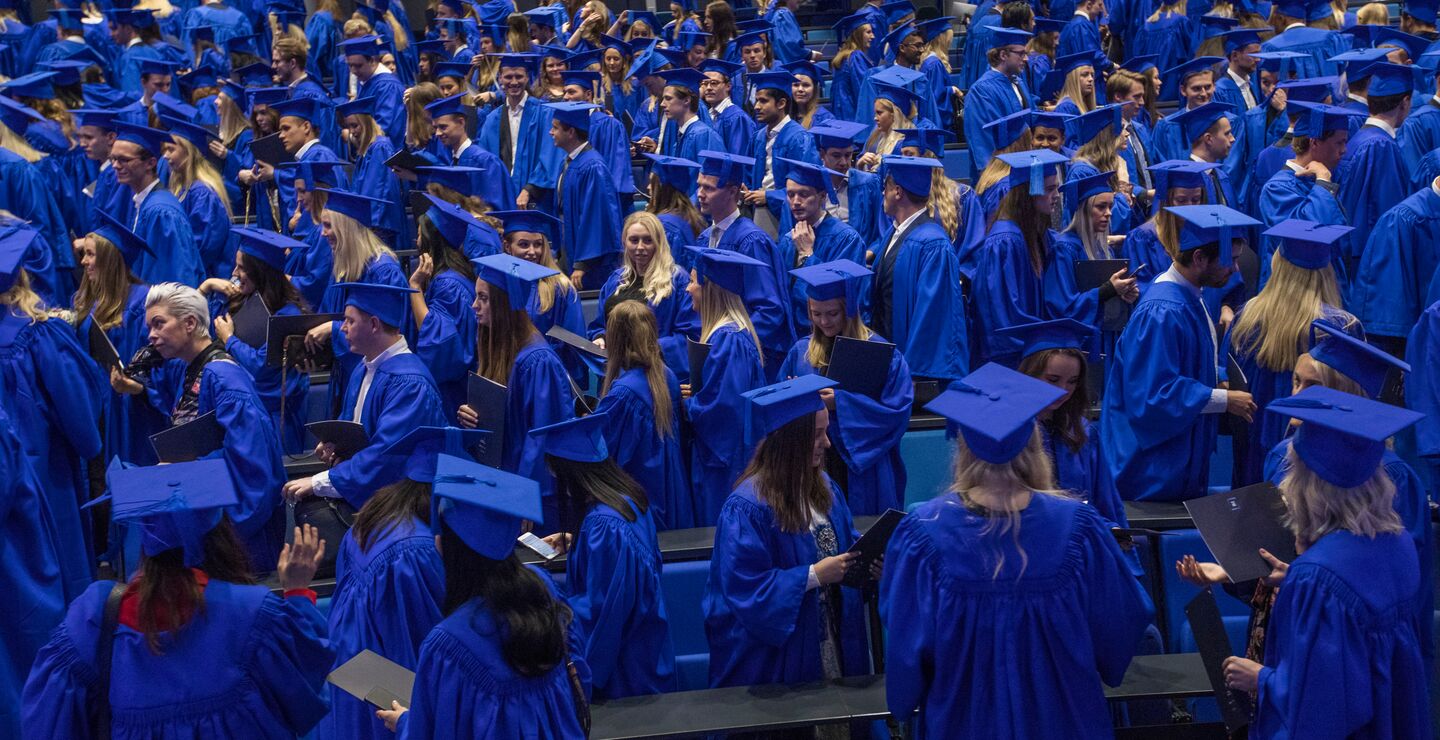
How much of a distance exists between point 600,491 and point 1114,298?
10.5 feet

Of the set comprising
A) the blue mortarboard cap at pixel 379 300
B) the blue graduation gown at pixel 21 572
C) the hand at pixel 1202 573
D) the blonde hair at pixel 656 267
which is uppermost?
the blue mortarboard cap at pixel 379 300

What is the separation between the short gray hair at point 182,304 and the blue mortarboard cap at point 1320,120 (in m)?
5.27

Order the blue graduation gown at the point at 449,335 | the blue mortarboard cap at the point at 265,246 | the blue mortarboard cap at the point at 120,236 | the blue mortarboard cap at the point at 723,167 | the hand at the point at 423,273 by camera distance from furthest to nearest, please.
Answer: the blue mortarboard cap at the point at 723,167 → the hand at the point at 423,273 → the blue graduation gown at the point at 449,335 → the blue mortarboard cap at the point at 120,236 → the blue mortarboard cap at the point at 265,246

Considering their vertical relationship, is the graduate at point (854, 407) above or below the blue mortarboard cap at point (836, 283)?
below

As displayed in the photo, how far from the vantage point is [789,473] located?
4023 mm

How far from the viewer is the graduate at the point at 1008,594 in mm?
3311

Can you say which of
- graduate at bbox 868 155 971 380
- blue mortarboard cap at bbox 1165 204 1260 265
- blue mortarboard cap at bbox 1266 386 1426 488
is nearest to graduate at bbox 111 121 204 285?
graduate at bbox 868 155 971 380

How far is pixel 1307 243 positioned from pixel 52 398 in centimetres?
474

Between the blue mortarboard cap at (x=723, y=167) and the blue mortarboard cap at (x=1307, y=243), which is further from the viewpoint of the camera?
the blue mortarboard cap at (x=723, y=167)

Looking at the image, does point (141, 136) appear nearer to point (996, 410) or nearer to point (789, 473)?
point (789, 473)

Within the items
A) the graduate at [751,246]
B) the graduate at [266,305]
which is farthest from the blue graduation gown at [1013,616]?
the graduate at [266,305]

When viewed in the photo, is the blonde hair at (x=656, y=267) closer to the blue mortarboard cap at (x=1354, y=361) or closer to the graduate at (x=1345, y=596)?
the blue mortarboard cap at (x=1354, y=361)

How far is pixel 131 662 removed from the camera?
3246mm

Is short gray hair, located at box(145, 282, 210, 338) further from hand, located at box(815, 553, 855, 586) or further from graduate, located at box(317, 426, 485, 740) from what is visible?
hand, located at box(815, 553, 855, 586)
